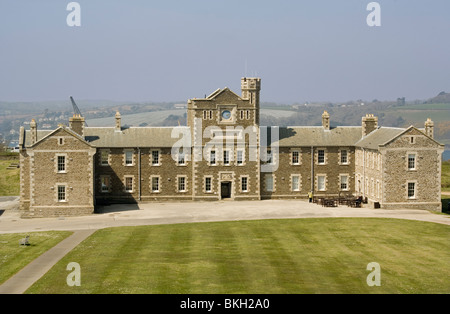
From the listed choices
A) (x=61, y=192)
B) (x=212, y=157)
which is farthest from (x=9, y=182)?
(x=212, y=157)

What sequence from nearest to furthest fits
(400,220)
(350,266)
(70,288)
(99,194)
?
(70,288) → (350,266) → (400,220) → (99,194)

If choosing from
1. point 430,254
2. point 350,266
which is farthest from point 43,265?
point 430,254

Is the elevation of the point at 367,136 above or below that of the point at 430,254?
above

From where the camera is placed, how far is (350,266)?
141 ft

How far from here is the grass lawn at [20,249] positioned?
142 feet

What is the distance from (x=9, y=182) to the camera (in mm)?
85750

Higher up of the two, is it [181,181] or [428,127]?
[428,127]

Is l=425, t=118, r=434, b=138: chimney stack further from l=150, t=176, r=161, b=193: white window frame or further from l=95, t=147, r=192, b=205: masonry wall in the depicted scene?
l=150, t=176, r=161, b=193: white window frame

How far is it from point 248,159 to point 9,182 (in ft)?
101

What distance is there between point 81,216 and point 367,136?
29.8m

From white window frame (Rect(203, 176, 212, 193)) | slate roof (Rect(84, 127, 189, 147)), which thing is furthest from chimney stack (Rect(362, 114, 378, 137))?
slate roof (Rect(84, 127, 189, 147))
